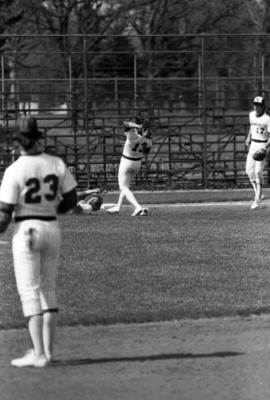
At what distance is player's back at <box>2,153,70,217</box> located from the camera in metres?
7.79

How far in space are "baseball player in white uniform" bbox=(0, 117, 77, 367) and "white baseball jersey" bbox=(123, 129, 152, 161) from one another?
11.3 m

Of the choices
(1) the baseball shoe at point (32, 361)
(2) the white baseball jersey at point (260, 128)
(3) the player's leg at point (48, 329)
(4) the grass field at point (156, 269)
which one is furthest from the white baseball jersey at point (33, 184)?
Answer: (2) the white baseball jersey at point (260, 128)

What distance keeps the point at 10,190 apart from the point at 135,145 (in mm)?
11766

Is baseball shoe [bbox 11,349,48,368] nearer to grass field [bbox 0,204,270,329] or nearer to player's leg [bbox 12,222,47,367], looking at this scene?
player's leg [bbox 12,222,47,367]

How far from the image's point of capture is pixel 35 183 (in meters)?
7.83

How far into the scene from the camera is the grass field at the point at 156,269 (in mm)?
10523

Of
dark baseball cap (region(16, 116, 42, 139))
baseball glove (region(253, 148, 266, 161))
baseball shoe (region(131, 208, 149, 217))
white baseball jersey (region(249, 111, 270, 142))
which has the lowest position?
baseball shoe (region(131, 208, 149, 217))

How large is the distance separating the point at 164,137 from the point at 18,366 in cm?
2109

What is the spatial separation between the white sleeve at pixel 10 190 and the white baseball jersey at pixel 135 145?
37.8 feet

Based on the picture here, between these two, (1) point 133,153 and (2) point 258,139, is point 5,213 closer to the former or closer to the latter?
(1) point 133,153

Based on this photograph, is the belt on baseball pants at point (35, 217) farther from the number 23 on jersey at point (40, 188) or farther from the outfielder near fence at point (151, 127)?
the outfielder near fence at point (151, 127)

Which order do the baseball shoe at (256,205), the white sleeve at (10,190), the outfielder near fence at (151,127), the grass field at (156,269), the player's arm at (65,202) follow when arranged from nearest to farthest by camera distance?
the white sleeve at (10,190) → the player's arm at (65,202) → the grass field at (156,269) → the baseball shoe at (256,205) → the outfielder near fence at (151,127)

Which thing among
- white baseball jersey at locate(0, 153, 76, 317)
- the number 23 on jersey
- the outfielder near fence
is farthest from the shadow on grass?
the outfielder near fence

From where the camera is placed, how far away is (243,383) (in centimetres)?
755
